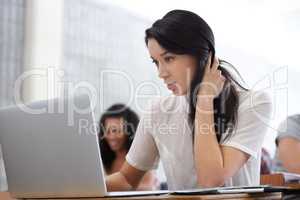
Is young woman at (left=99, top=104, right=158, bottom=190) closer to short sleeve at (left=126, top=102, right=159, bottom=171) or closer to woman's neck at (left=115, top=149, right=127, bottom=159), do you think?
woman's neck at (left=115, top=149, right=127, bottom=159)

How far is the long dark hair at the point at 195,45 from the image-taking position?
140 centimetres

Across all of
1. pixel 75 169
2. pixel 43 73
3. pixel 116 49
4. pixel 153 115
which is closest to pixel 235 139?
pixel 153 115

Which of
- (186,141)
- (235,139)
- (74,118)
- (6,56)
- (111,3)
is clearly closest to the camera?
(74,118)

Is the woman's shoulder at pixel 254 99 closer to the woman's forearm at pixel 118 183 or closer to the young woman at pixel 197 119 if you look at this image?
the young woman at pixel 197 119

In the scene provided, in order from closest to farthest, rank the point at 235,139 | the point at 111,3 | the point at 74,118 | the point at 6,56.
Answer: the point at 74,118 < the point at 235,139 < the point at 6,56 < the point at 111,3

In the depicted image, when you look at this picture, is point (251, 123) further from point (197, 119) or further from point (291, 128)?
point (291, 128)

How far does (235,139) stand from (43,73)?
200 centimetres

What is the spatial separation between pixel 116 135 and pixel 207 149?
152 cm

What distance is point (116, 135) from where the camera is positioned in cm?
278

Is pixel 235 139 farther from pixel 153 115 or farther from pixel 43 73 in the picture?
pixel 43 73

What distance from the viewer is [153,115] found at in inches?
61.9

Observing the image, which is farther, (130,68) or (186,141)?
(130,68)

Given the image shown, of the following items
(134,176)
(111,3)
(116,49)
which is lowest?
(134,176)

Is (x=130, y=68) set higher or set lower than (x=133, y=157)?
higher
